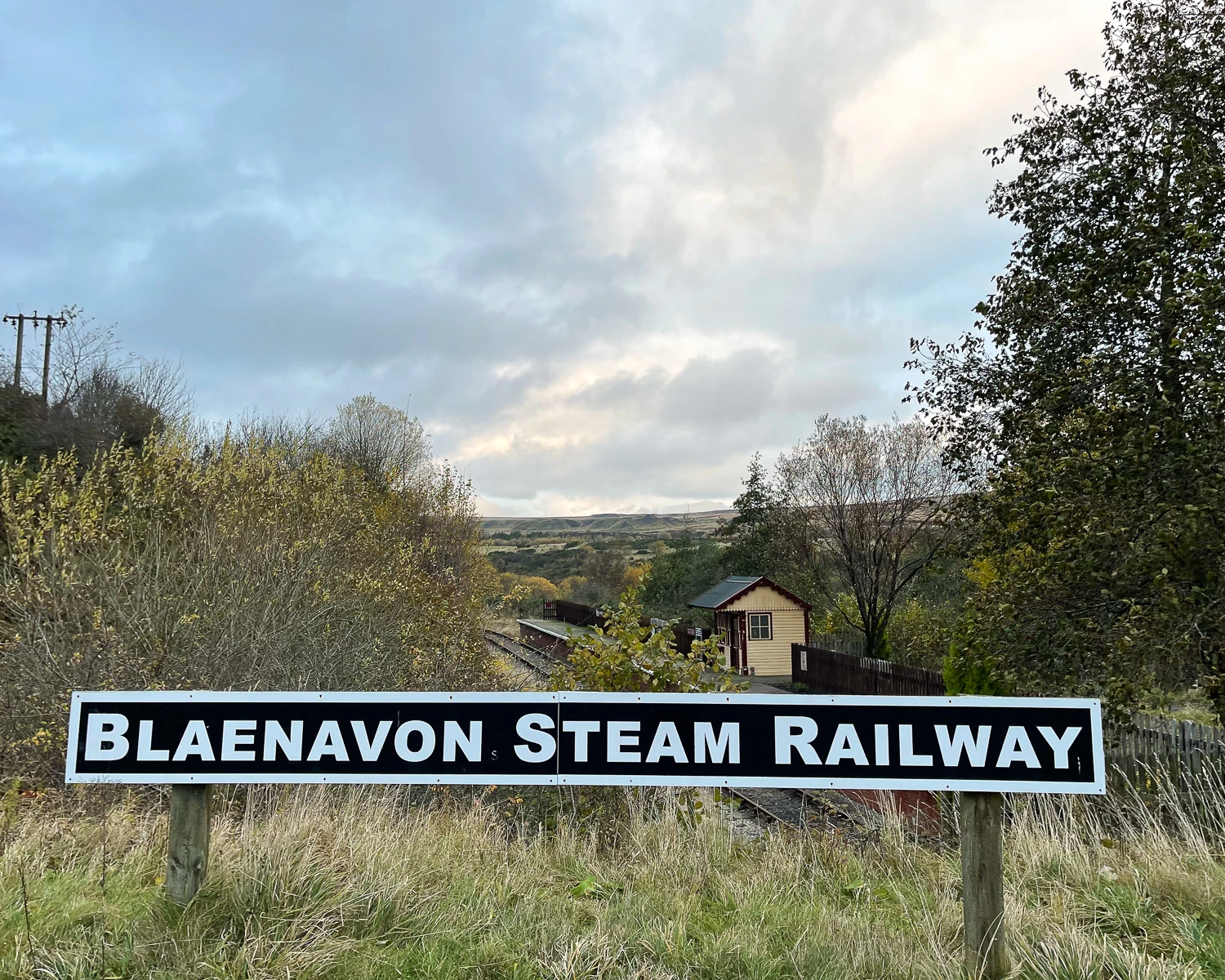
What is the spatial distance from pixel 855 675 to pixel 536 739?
1974 cm

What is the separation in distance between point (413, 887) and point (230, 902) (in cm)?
76

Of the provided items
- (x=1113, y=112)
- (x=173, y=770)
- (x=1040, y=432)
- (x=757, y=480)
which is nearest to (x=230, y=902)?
(x=173, y=770)

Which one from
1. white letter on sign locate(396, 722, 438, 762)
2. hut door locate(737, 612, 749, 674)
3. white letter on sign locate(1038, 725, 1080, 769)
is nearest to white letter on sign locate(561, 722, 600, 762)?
white letter on sign locate(396, 722, 438, 762)

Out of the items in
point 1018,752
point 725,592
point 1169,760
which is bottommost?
point 1169,760

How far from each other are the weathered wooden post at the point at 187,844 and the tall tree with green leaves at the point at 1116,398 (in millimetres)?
6751

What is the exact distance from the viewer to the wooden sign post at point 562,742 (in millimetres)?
3223

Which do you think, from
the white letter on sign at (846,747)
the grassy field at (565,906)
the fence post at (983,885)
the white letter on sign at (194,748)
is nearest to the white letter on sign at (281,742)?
the white letter on sign at (194,748)

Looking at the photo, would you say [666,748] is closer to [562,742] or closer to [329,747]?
[562,742]

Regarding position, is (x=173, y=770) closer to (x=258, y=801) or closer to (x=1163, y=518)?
(x=258, y=801)

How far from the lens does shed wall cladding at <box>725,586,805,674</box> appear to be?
96.7ft

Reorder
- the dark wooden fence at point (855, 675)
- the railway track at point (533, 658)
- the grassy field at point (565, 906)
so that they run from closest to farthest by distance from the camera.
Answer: the grassy field at point (565, 906)
the railway track at point (533, 658)
the dark wooden fence at point (855, 675)

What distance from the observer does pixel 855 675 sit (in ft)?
70.1

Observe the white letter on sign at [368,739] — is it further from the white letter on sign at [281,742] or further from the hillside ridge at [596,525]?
the hillside ridge at [596,525]

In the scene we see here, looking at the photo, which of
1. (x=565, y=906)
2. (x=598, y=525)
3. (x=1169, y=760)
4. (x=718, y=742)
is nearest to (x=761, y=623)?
(x=1169, y=760)
